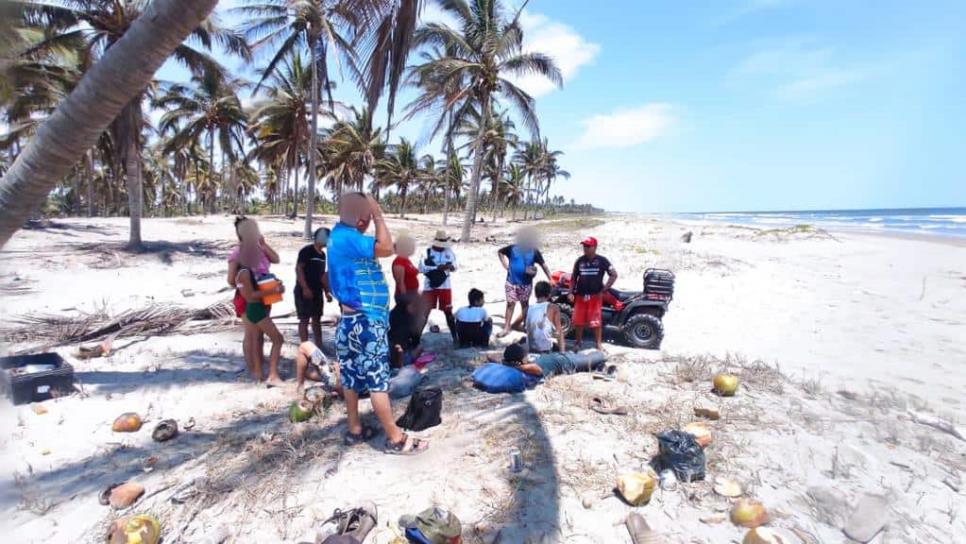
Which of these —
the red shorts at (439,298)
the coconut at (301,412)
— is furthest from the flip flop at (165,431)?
the red shorts at (439,298)

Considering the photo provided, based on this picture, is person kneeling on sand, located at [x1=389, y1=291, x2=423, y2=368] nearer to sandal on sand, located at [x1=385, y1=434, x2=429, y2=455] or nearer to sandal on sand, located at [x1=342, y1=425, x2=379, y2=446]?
sandal on sand, located at [x1=342, y1=425, x2=379, y2=446]

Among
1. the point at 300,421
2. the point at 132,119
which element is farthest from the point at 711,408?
the point at 132,119

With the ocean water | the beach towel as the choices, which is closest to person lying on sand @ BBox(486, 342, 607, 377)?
the beach towel

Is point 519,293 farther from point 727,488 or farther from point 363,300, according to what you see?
point 727,488

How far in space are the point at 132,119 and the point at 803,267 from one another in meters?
19.6

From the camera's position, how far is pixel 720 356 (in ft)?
18.4

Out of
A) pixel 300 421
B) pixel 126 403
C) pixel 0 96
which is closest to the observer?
pixel 0 96

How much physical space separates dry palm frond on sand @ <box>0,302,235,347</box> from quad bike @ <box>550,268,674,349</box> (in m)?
4.65

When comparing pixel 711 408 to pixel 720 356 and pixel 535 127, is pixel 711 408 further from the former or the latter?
pixel 535 127

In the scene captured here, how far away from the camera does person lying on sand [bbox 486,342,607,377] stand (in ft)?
14.4

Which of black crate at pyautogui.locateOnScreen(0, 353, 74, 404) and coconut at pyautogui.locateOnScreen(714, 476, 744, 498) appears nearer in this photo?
coconut at pyautogui.locateOnScreen(714, 476, 744, 498)

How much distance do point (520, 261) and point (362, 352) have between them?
3.26m

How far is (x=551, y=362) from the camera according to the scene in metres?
4.56

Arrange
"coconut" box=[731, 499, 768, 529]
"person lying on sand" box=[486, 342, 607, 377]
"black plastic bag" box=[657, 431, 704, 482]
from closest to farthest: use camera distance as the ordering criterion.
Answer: "coconut" box=[731, 499, 768, 529] < "black plastic bag" box=[657, 431, 704, 482] < "person lying on sand" box=[486, 342, 607, 377]
